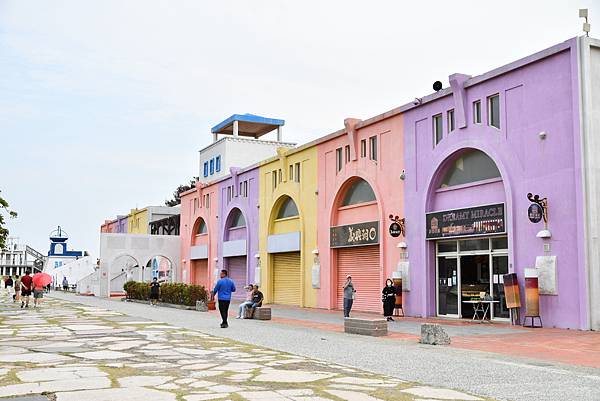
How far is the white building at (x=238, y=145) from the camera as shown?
49.8m

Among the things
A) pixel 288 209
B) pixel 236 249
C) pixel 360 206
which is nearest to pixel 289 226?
pixel 288 209

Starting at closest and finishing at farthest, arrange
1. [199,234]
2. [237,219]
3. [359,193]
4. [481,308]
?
[481,308] < [359,193] < [237,219] < [199,234]

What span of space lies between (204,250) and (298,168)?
45.4ft

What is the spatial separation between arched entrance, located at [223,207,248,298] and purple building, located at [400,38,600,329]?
53.5ft

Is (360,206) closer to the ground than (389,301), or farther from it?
farther from it

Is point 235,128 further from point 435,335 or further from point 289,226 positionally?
point 435,335

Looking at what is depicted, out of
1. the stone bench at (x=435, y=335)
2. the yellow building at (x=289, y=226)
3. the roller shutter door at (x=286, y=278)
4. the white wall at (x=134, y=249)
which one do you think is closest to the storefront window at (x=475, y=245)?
the stone bench at (x=435, y=335)

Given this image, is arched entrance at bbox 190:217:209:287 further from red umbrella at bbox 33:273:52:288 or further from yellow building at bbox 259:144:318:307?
red umbrella at bbox 33:273:52:288

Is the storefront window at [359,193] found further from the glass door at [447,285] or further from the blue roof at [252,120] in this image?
the blue roof at [252,120]

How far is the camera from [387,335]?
16750mm

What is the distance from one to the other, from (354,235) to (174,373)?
1832cm

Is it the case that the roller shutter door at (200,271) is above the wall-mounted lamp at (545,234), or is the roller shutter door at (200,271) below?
below

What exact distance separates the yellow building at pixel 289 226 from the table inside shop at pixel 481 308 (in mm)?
10309

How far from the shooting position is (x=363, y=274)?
27609 mm
